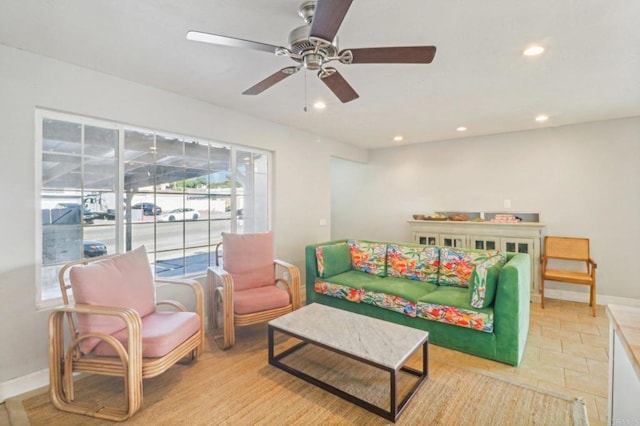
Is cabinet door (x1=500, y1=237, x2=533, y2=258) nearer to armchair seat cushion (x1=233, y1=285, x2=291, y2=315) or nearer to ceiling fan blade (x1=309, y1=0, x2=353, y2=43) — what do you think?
armchair seat cushion (x1=233, y1=285, x2=291, y2=315)

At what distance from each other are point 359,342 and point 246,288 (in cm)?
157

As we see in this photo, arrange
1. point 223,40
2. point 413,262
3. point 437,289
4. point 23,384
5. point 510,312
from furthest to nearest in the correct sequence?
1. point 413,262
2. point 437,289
3. point 510,312
4. point 23,384
5. point 223,40

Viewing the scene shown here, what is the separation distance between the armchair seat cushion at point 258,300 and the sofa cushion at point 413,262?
4.50ft

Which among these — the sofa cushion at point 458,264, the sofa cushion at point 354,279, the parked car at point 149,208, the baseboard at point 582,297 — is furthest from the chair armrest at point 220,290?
the baseboard at point 582,297

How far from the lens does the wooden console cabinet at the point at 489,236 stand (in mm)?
4188

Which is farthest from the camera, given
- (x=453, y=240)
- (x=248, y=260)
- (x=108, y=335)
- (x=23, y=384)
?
(x=453, y=240)

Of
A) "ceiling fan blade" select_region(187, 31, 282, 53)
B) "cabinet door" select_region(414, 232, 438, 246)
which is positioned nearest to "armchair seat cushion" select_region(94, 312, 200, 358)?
"ceiling fan blade" select_region(187, 31, 282, 53)

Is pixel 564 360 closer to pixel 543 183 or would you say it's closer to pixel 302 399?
pixel 302 399

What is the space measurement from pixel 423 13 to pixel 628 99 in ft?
9.84

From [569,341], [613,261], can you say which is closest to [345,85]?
[569,341]

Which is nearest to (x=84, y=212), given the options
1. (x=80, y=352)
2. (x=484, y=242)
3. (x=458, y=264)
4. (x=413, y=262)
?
(x=80, y=352)

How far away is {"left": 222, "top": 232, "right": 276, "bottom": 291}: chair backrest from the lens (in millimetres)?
3277

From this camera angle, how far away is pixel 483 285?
2.62m

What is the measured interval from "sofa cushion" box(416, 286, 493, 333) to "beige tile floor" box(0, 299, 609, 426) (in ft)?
0.97
